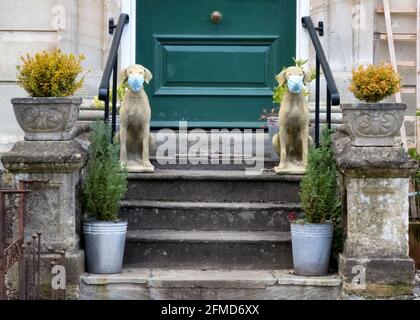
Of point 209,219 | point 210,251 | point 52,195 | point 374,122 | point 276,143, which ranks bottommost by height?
point 210,251

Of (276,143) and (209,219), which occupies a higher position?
(276,143)

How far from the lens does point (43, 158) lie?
6527 millimetres

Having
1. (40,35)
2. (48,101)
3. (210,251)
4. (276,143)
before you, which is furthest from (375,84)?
(40,35)

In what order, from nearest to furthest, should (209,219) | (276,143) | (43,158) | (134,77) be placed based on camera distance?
(43,158)
(134,77)
(209,219)
(276,143)

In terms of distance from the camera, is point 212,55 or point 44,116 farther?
point 212,55

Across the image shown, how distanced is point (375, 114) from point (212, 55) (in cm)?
264

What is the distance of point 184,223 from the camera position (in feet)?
24.1

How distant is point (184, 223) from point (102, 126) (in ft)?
3.34

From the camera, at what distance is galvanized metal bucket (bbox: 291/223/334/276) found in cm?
671

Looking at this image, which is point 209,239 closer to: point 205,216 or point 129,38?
point 205,216

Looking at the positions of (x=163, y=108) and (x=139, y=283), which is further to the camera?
(x=163, y=108)

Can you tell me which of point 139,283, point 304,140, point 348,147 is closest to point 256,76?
point 304,140

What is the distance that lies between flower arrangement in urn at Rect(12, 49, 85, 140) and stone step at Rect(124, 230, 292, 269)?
1.06m

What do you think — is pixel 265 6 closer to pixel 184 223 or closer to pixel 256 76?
pixel 256 76
